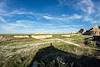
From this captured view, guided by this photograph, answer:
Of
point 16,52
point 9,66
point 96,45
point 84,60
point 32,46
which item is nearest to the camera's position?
point 84,60

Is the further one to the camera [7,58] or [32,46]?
[32,46]

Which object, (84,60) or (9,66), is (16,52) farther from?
(84,60)

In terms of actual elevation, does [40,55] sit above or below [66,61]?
above

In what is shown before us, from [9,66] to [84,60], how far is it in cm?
781

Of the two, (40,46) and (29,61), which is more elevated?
(40,46)

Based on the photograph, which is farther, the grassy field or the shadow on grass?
the grassy field

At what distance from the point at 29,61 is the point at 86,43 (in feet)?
39.8

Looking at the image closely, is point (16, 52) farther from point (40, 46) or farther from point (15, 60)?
point (40, 46)

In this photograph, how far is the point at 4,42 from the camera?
73.4 ft

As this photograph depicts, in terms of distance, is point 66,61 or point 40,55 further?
point 40,55

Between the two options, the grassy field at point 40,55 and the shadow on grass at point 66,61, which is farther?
the grassy field at point 40,55

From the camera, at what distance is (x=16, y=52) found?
19438 millimetres

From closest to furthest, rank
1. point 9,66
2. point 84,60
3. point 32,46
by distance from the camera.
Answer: point 84,60 → point 9,66 → point 32,46

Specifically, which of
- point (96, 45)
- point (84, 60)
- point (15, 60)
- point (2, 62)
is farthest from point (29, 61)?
point (96, 45)
